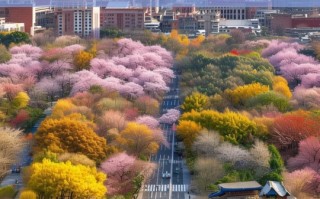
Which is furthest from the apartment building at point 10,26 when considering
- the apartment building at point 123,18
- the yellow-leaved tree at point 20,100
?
the yellow-leaved tree at point 20,100

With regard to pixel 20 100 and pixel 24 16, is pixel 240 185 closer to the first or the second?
pixel 20 100

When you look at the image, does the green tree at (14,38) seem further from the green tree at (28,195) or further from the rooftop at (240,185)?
the rooftop at (240,185)

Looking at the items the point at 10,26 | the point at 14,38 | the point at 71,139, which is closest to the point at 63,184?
the point at 71,139

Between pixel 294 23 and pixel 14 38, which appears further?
pixel 294 23

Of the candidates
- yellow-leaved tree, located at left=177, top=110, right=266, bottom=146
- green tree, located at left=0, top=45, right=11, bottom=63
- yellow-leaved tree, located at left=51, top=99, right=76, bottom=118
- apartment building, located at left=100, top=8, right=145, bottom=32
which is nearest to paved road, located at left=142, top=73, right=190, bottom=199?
yellow-leaved tree, located at left=177, top=110, right=266, bottom=146

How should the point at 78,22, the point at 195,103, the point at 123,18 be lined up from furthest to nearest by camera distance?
1. the point at 123,18
2. the point at 78,22
3. the point at 195,103
